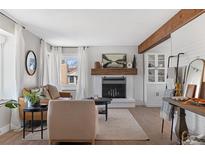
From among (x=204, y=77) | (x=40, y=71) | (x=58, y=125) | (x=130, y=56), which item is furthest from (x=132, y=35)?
(x=58, y=125)

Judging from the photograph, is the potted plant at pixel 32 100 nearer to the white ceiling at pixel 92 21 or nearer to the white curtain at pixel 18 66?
the white curtain at pixel 18 66

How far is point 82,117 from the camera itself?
3.60 meters

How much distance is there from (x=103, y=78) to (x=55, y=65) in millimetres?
1883

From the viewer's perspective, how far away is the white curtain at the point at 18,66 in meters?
4.86

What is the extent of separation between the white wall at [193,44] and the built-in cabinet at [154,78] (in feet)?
13.1

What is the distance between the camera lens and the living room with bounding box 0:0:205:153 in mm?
3607

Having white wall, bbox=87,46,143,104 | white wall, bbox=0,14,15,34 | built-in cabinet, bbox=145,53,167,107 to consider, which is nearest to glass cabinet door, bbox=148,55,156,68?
built-in cabinet, bbox=145,53,167,107

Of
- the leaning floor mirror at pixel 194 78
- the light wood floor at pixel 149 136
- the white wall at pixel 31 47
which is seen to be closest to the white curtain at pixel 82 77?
the white wall at pixel 31 47

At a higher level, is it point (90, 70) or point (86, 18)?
point (86, 18)

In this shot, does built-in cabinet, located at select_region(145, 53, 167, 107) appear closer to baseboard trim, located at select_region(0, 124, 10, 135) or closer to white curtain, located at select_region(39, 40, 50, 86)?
white curtain, located at select_region(39, 40, 50, 86)

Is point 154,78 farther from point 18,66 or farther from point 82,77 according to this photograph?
point 18,66

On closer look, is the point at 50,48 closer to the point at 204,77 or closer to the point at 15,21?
the point at 15,21

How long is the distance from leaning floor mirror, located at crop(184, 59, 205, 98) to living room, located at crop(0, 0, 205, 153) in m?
0.02

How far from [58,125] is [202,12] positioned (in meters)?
2.84
